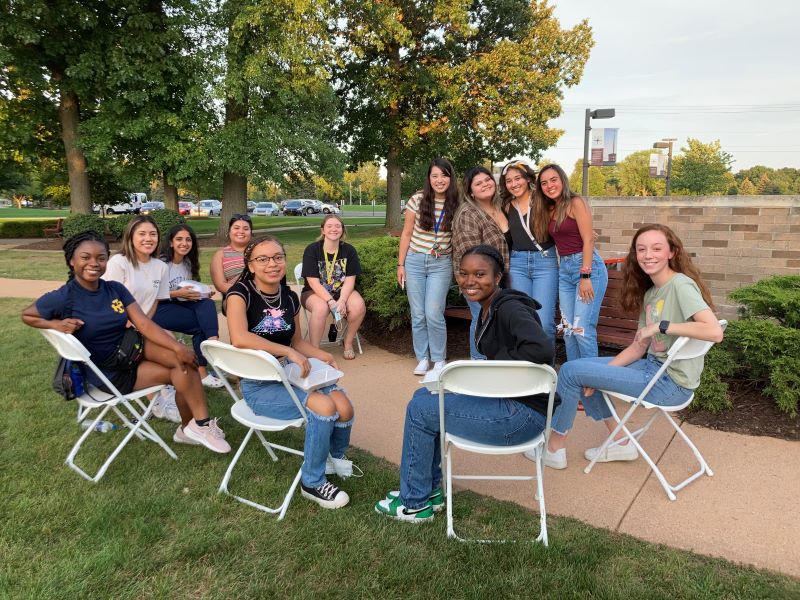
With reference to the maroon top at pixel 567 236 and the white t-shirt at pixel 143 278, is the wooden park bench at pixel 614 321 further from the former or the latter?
the white t-shirt at pixel 143 278

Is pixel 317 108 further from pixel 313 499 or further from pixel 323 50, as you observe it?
pixel 313 499

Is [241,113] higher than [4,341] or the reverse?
higher

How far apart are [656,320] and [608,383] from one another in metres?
0.48

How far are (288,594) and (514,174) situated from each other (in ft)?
11.2

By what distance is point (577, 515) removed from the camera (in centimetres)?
293

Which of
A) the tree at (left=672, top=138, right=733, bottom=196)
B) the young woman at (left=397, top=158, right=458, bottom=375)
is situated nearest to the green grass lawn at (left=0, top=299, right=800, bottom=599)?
the young woman at (left=397, top=158, right=458, bottom=375)

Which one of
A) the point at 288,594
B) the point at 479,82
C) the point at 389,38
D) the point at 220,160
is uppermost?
the point at 389,38

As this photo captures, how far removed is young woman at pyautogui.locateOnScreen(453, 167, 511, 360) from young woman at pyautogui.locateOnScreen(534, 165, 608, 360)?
13.2 inches

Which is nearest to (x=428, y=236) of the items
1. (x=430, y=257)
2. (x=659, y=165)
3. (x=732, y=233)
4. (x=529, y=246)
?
(x=430, y=257)

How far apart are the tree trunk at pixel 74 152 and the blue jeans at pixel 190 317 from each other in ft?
48.9

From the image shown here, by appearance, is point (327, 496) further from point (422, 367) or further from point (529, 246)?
point (529, 246)

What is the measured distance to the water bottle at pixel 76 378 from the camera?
11.0 ft

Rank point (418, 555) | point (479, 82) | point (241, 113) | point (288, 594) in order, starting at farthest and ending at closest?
point (479, 82) < point (241, 113) < point (418, 555) < point (288, 594)

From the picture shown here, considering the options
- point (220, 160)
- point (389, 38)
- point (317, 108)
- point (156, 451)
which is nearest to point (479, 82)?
point (389, 38)
